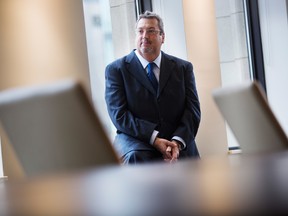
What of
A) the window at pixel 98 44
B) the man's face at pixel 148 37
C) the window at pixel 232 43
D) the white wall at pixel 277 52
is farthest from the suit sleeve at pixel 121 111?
the white wall at pixel 277 52

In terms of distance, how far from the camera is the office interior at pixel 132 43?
3941 millimetres

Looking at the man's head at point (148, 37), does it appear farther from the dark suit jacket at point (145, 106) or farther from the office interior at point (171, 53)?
the office interior at point (171, 53)

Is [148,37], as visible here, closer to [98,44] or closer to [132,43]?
[98,44]

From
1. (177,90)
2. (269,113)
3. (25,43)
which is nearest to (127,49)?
(177,90)

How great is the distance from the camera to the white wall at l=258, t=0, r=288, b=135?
8047mm

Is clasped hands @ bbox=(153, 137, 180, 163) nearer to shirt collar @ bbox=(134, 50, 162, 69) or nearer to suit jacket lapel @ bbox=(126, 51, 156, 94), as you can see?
suit jacket lapel @ bbox=(126, 51, 156, 94)

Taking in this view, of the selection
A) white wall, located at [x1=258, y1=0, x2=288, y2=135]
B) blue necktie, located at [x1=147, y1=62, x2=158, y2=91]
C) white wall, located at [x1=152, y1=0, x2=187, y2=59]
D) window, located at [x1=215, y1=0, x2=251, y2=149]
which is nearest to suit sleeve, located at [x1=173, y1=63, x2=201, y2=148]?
blue necktie, located at [x1=147, y1=62, x2=158, y2=91]

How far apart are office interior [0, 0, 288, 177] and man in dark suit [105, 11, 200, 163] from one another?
0.96 ft

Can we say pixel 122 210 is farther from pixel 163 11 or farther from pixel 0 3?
pixel 163 11

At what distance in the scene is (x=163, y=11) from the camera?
635 cm

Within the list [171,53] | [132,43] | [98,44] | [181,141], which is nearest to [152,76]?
[181,141]

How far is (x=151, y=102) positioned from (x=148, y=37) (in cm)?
51

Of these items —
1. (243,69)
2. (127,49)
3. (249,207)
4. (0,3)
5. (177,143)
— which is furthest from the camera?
(243,69)

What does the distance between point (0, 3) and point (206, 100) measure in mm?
2987
